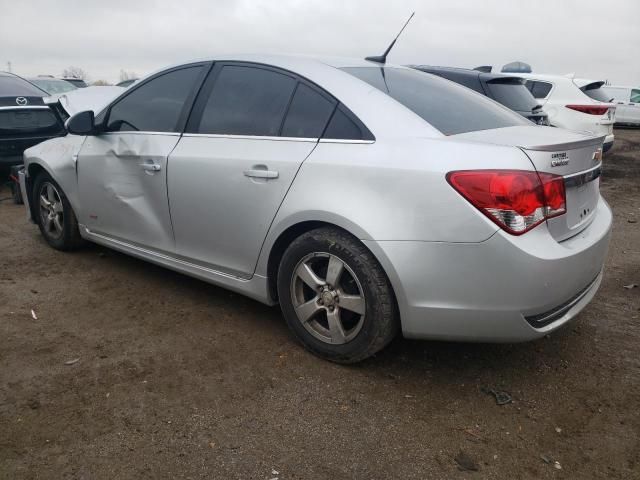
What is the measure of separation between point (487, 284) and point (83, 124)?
299 cm

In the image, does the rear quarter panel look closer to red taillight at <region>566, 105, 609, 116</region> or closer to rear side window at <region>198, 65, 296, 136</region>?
rear side window at <region>198, 65, 296, 136</region>

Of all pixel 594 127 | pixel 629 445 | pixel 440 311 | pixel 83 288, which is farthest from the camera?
pixel 594 127

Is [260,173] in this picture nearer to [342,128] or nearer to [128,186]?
[342,128]

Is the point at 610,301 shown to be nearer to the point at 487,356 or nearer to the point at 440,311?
the point at 487,356

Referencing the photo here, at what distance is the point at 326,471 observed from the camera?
224 centimetres

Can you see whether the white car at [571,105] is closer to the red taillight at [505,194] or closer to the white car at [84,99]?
the white car at [84,99]

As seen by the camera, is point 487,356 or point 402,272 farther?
point 487,356

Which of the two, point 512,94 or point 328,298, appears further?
point 512,94

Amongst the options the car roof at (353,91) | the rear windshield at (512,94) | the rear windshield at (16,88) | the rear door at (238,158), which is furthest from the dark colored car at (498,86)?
the rear windshield at (16,88)

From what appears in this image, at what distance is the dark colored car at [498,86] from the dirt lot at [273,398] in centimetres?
341

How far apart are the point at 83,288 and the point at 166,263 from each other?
77cm

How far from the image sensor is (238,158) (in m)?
3.16

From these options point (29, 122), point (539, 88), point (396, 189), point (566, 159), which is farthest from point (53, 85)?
point (566, 159)

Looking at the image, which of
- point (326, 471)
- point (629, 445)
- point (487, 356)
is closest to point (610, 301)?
point (487, 356)
